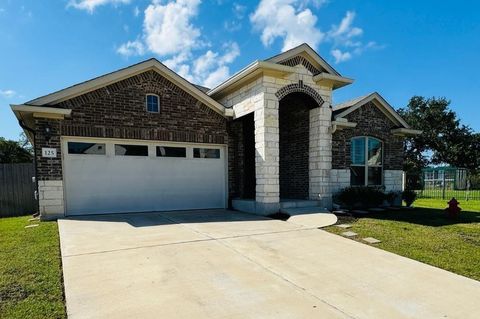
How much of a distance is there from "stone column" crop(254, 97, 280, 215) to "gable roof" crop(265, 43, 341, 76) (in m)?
1.32

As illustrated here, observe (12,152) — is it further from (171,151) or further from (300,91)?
(300,91)

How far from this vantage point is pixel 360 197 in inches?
432

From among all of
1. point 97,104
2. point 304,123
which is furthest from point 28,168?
point 304,123

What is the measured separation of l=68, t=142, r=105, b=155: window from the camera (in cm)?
881

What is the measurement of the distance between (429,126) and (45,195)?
4341cm

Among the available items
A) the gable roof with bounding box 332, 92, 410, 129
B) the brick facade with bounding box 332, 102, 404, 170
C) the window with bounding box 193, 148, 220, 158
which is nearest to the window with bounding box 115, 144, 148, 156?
the window with bounding box 193, 148, 220, 158

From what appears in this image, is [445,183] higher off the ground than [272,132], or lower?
lower

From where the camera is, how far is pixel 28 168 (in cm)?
1206

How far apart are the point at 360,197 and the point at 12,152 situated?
4211cm

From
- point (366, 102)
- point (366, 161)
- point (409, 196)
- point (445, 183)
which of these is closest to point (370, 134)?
point (366, 161)

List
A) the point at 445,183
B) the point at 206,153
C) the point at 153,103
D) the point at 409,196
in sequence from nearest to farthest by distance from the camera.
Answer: the point at 153,103 < the point at 206,153 < the point at 409,196 < the point at 445,183

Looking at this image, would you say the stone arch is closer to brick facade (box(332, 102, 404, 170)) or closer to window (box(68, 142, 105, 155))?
brick facade (box(332, 102, 404, 170))

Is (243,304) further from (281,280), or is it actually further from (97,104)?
(97,104)

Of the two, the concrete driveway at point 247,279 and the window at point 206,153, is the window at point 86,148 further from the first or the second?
the concrete driveway at point 247,279
